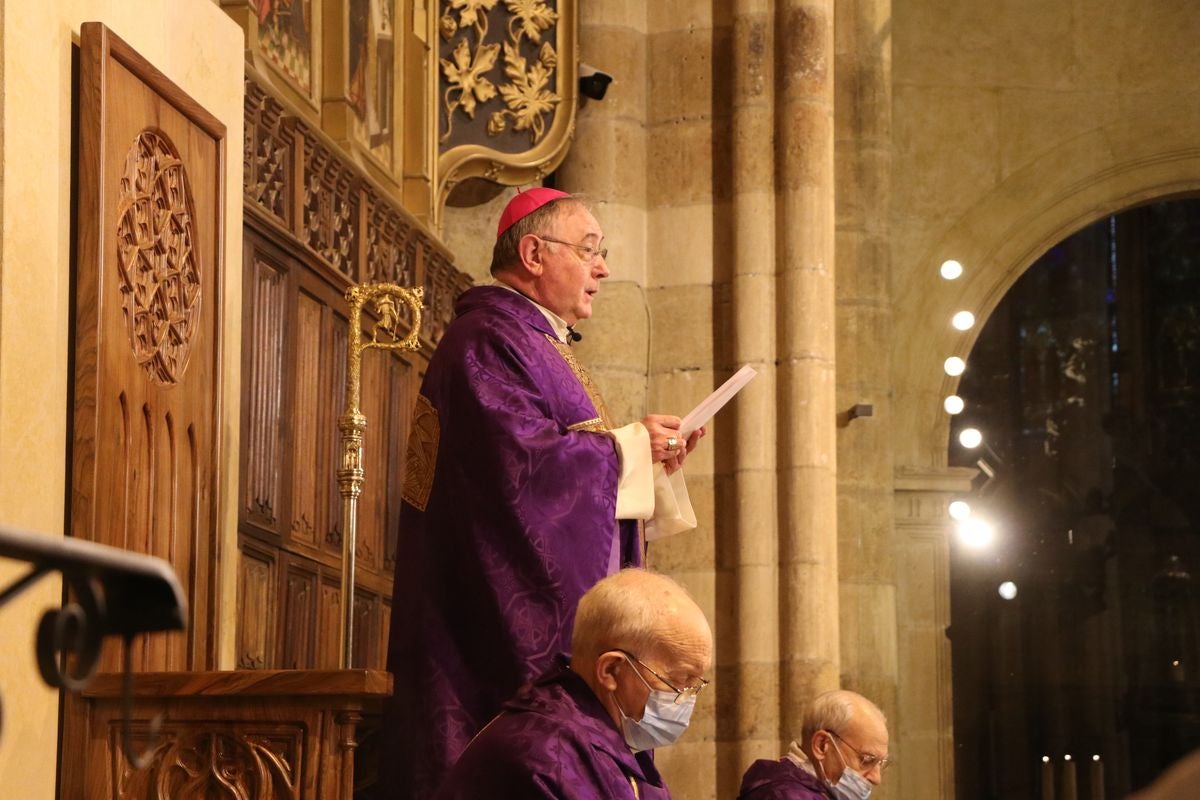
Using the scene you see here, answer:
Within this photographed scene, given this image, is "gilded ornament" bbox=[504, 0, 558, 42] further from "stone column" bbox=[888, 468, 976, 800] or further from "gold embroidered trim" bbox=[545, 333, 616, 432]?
"stone column" bbox=[888, 468, 976, 800]

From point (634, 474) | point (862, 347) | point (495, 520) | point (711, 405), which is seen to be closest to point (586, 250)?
point (711, 405)

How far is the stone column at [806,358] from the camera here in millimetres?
7949

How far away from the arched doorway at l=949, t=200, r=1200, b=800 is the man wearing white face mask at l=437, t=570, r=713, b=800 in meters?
16.3

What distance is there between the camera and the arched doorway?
1984 cm

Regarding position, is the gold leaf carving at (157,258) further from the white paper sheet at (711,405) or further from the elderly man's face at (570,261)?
the white paper sheet at (711,405)

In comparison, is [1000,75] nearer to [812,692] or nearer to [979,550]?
[979,550]

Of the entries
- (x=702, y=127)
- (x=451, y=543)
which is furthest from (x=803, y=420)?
(x=451, y=543)

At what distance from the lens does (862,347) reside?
11781 millimetres

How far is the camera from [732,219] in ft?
27.6

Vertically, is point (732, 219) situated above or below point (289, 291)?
above

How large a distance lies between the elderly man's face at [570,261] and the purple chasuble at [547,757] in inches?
75.2

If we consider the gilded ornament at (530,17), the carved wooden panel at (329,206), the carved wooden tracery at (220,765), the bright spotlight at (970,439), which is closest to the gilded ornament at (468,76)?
the gilded ornament at (530,17)

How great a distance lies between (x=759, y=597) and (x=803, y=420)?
74 cm

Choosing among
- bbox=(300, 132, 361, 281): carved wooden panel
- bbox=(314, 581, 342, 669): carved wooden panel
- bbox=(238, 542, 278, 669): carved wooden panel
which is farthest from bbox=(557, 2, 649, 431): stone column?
bbox=(238, 542, 278, 669): carved wooden panel
